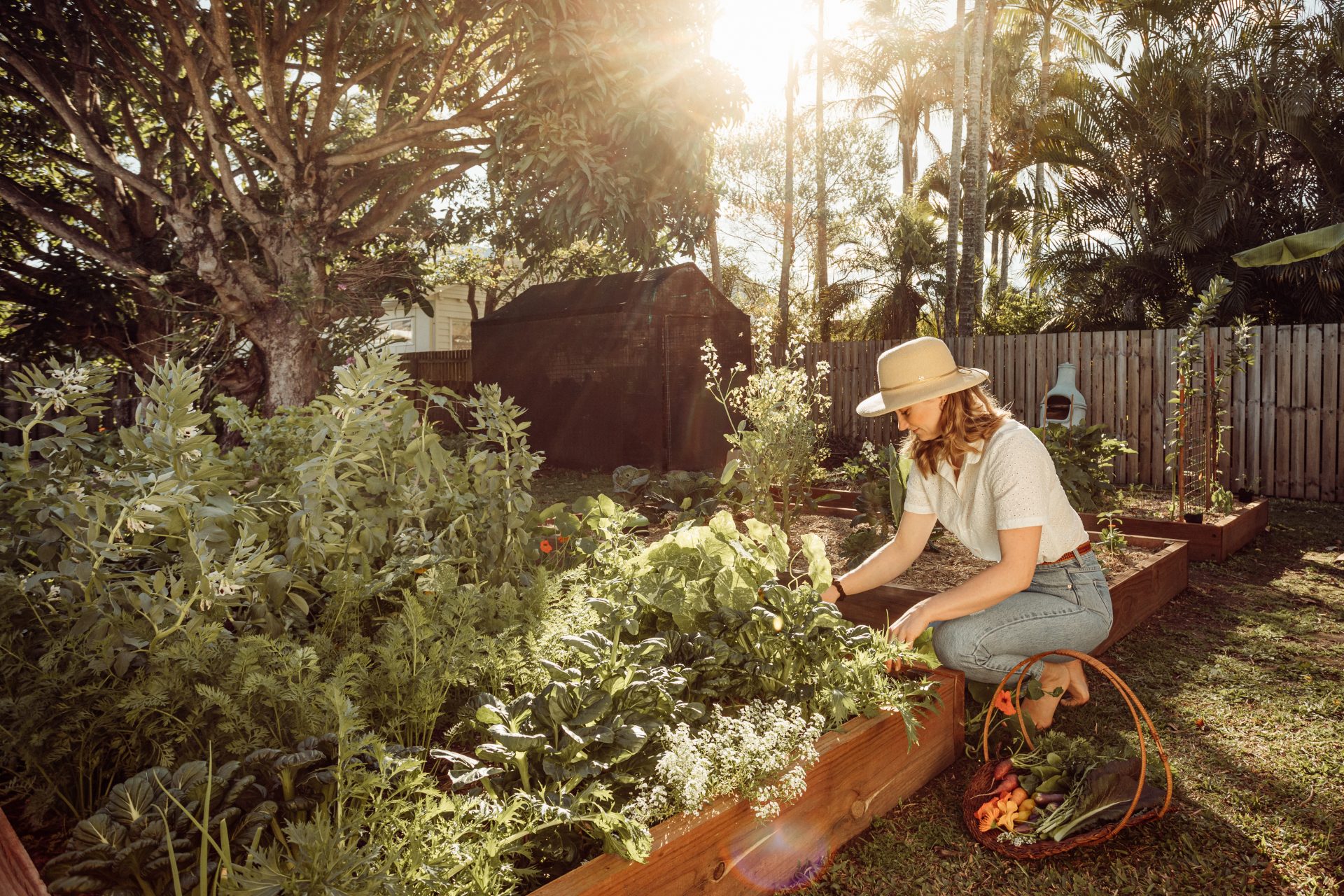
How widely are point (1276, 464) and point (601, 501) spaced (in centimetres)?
857

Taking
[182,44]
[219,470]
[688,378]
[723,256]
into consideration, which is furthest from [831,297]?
[219,470]

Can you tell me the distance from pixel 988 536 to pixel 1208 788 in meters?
0.94

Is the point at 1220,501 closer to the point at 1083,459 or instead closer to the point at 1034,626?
the point at 1083,459

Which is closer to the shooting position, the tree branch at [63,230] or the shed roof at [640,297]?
the tree branch at [63,230]

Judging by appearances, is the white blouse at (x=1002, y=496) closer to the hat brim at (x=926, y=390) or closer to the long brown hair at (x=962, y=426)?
the long brown hair at (x=962, y=426)

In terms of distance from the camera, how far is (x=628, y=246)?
29.3 feet

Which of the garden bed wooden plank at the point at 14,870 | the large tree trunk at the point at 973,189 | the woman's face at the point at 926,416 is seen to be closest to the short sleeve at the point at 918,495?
the woman's face at the point at 926,416

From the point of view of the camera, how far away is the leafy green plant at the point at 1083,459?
586 cm

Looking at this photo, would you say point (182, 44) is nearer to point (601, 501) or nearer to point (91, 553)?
point (601, 501)

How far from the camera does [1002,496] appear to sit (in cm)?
239

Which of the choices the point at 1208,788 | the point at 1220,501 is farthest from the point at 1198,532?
the point at 1208,788

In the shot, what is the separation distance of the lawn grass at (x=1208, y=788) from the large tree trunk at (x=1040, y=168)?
45.0 feet

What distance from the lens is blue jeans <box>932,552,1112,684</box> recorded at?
2.55m

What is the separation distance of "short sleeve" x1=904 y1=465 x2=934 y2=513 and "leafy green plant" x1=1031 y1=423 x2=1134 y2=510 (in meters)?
3.68
